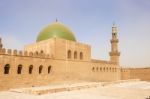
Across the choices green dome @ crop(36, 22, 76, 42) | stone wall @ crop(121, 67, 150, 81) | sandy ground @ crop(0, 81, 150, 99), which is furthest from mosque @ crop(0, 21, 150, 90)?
stone wall @ crop(121, 67, 150, 81)

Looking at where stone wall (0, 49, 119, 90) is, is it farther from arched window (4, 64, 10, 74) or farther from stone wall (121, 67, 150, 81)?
stone wall (121, 67, 150, 81)

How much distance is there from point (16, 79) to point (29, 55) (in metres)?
2.15

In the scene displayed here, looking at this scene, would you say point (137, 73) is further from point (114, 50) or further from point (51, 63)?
point (51, 63)

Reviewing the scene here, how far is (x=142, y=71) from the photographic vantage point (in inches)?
1014

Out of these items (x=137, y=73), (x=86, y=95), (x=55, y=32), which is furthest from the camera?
(x=137, y=73)

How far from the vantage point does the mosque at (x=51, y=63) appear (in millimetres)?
12766

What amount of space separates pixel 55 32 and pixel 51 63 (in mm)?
3734

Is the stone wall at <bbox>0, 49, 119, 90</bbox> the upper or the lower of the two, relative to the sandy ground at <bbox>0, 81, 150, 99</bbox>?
upper

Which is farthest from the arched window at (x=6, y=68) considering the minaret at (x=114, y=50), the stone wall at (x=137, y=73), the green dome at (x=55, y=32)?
the stone wall at (x=137, y=73)

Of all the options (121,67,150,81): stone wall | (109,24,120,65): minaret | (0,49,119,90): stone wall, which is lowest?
(121,67,150,81): stone wall

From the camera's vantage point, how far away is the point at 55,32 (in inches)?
704

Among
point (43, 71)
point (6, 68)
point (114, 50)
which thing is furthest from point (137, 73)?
point (6, 68)

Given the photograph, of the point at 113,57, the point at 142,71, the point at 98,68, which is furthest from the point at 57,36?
the point at 142,71

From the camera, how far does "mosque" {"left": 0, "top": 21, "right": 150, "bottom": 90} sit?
12.8 meters
